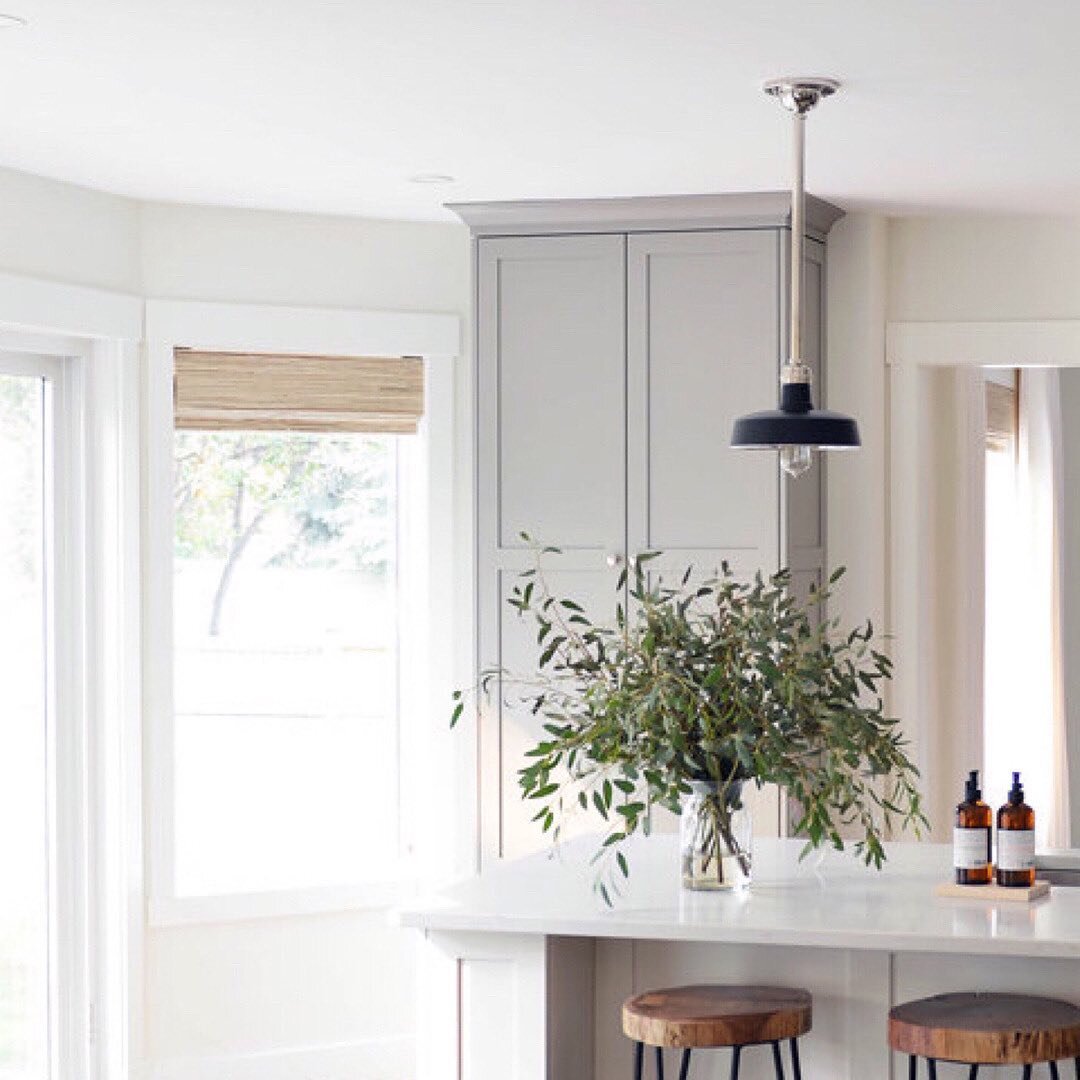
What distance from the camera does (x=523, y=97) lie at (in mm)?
4137

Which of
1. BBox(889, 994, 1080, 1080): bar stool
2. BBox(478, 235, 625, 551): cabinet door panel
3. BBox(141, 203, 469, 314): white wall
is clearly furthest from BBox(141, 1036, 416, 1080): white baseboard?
BBox(889, 994, 1080, 1080): bar stool

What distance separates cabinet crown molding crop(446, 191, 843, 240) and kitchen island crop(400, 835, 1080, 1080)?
7.39 feet

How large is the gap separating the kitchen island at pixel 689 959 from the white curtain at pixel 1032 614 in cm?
357


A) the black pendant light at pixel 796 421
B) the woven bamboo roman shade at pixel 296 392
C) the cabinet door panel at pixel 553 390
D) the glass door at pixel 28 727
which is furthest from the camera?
the woven bamboo roman shade at pixel 296 392

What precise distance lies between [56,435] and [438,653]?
128cm

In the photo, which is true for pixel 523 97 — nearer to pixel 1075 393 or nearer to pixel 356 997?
pixel 356 997

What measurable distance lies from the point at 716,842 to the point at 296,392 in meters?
2.57

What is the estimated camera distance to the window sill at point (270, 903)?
18.3 ft

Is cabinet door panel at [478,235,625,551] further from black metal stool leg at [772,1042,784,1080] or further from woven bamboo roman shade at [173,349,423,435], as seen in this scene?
black metal stool leg at [772,1042,784,1080]

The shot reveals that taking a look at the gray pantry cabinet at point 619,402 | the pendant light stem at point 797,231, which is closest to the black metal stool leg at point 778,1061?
the pendant light stem at point 797,231

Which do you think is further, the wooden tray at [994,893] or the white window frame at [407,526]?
the white window frame at [407,526]

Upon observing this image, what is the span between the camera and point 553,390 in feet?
18.3

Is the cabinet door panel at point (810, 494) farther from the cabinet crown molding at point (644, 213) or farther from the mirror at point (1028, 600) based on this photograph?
the mirror at point (1028, 600)

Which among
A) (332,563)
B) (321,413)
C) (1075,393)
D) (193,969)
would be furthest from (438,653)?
(1075,393)
